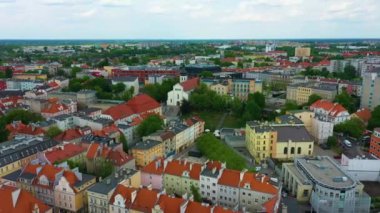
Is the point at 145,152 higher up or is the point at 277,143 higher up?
Answer: the point at 145,152

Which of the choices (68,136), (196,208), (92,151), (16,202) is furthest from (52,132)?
(196,208)

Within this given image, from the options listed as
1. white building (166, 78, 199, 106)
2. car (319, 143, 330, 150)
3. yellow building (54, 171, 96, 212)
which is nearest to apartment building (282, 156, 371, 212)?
car (319, 143, 330, 150)

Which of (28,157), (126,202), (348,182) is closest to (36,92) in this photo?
(28,157)

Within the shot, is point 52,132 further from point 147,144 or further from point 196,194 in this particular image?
point 196,194

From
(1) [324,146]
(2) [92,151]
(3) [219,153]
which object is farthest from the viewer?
(1) [324,146]

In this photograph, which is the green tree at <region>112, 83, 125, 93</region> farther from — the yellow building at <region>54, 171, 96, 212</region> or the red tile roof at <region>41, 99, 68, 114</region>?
the yellow building at <region>54, 171, 96, 212</region>
